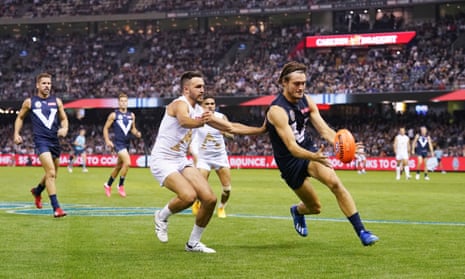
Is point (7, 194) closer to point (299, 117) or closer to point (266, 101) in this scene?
point (299, 117)

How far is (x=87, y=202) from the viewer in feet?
69.7

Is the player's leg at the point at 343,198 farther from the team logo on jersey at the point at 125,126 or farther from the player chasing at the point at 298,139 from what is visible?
the team logo on jersey at the point at 125,126

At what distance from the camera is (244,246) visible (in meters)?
11.9

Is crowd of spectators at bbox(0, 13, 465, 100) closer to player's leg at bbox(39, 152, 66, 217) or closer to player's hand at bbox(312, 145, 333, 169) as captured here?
player's leg at bbox(39, 152, 66, 217)

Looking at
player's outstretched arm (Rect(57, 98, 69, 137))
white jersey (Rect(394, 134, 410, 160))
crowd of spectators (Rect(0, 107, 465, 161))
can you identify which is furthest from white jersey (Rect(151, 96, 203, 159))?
crowd of spectators (Rect(0, 107, 465, 161))

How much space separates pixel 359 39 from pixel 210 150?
45097 mm

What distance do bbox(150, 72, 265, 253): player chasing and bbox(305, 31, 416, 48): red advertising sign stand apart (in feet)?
164

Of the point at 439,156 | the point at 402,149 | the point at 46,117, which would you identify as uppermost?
the point at 46,117

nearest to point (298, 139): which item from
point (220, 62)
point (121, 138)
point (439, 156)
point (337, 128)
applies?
point (121, 138)

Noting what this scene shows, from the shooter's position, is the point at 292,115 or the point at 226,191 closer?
the point at 292,115

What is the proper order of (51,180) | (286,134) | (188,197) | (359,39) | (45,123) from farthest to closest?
(359,39) < (45,123) < (51,180) < (188,197) < (286,134)

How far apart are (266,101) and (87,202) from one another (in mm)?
37288

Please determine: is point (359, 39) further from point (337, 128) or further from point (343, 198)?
point (343, 198)

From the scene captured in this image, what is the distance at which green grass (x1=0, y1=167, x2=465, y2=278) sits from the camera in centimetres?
942
